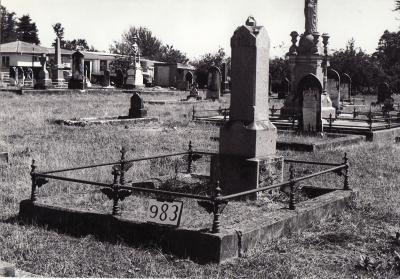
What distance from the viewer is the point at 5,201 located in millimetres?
7934

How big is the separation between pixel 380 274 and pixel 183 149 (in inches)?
340

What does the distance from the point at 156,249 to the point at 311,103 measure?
12.5m

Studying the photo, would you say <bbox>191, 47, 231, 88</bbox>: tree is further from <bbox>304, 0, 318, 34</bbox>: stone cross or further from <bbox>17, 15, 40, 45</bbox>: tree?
<bbox>304, 0, 318, 34</bbox>: stone cross

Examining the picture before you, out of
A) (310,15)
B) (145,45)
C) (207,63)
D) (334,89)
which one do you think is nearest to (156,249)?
(310,15)

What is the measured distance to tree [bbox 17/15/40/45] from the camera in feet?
292

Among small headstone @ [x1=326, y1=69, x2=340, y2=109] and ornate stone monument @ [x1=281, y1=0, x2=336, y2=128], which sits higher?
ornate stone monument @ [x1=281, y1=0, x2=336, y2=128]

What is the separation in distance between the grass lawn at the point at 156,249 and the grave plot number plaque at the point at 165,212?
0.31 m

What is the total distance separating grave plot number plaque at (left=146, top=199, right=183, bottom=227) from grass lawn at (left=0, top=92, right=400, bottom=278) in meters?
0.31

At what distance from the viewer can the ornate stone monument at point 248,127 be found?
8375mm

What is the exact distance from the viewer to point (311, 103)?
56.9 feet

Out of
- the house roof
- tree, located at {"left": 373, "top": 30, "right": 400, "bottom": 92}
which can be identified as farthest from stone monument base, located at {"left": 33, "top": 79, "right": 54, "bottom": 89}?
the house roof

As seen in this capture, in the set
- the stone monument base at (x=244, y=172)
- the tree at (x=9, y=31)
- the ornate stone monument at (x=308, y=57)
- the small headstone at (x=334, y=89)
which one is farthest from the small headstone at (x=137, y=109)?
the tree at (x=9, y=31)

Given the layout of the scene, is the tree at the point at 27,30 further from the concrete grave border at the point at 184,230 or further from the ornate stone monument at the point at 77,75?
the concrete grave border at the point at 184,230

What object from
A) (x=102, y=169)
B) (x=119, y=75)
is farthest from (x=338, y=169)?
(x=119, y=75)
